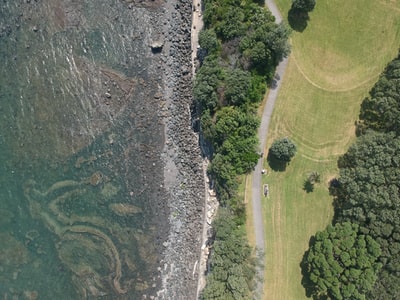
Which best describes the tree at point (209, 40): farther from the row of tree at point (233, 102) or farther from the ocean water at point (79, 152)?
the ocean water at point (79, 152)

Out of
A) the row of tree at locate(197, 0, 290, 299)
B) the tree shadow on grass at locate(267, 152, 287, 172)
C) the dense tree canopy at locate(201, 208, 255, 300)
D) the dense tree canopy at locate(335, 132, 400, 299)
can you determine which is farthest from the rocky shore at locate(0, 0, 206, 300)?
the dense tree canopy at locate(335, 132, 400, 299)

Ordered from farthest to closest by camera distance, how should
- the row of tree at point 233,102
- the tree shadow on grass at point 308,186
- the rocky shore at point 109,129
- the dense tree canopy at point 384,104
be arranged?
the rocky shore at point 109,129, the tree shadow on grass at point 308,186, the row of tree at point 233,102, the dense tree canopy at point 384,104

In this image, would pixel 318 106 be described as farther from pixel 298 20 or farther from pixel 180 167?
pixel 180 167

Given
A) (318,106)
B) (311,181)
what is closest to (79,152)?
(311,181)

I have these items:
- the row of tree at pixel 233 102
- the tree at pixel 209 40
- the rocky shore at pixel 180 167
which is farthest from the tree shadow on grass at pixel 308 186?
the tree at pixel 209 40

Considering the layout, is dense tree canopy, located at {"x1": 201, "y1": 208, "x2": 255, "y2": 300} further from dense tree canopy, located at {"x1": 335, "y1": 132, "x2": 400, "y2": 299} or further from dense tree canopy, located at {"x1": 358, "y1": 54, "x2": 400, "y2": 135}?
dense tree canopy, located at {"x1": 358, "y1": 54, "x2": 400, "y2": 135}

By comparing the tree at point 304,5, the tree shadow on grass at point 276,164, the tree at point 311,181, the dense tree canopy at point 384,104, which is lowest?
the tree at point 311,181
